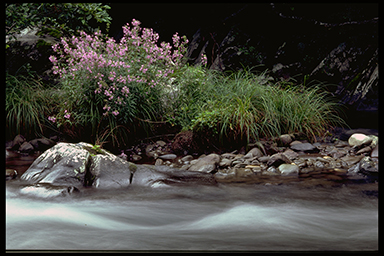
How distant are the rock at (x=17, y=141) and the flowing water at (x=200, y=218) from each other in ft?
5.75

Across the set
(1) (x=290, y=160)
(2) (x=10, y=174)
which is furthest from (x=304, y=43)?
(2) (x=10, y=174)

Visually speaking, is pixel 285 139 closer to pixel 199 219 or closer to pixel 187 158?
pixel 187 158

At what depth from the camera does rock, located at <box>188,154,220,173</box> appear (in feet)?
12.3

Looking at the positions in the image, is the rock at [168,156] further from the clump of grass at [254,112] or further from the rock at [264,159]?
the rock at [264,159]

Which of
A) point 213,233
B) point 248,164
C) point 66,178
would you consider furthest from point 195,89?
point 213,233

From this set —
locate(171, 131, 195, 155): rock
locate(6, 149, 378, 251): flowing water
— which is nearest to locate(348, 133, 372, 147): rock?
locate(6, 149, 378, 251): flowing water

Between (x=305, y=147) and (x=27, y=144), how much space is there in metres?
3.83

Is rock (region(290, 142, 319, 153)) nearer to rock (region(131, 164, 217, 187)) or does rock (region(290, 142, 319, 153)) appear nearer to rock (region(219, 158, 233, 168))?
rock (region(219, 158, 233, 168))

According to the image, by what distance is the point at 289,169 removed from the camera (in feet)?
11.8

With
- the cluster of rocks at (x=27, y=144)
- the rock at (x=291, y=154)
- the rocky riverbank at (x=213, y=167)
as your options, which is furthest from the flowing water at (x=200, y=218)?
the cluster of rocks at (x=27, y=144)

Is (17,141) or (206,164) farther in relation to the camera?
(17,141)

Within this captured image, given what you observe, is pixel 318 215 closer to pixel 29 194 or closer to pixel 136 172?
A: pixel 136 172

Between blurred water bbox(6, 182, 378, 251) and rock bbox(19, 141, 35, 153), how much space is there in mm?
1640

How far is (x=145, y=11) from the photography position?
8.09m
